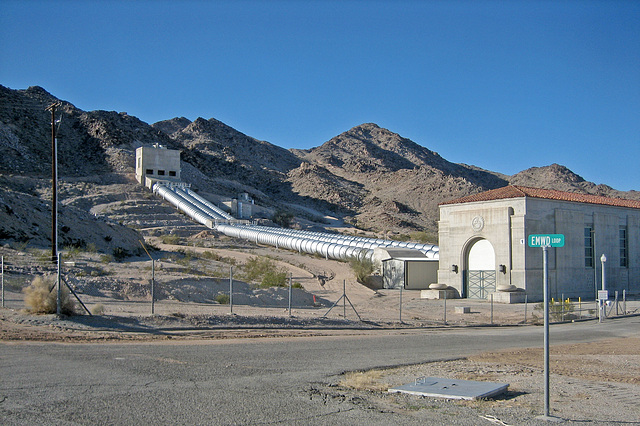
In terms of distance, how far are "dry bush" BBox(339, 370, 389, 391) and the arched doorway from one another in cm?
2611

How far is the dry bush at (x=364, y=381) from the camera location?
10.7m

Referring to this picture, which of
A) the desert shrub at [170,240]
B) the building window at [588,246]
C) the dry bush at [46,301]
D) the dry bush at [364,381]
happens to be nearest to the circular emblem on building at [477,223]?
the building window at [588,246]

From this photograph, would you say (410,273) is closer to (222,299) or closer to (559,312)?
(559,312)

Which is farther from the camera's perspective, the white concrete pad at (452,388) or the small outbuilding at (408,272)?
the small outbuilding at (408,272)

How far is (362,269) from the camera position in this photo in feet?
138

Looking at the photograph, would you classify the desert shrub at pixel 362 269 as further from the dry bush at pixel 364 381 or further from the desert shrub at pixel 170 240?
the dry bush at pixel 364 381

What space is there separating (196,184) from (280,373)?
90.1 meters

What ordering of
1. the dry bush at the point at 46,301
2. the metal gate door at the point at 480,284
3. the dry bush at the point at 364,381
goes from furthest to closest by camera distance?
the metal gate door at the point at 480,284
the dry bush at the point at 46,301
the dry bush at the point at 364,381

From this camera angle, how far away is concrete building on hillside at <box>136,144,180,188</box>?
87.5 metres

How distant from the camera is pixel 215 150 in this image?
522ft

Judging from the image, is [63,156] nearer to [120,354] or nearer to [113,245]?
[113,245]

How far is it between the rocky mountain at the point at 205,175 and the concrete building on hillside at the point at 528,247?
2280cm

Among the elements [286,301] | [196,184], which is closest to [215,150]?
[196,184]

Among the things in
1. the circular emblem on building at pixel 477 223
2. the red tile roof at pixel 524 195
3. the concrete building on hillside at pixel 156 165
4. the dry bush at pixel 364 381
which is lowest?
the dry bush at pixel 364 381
